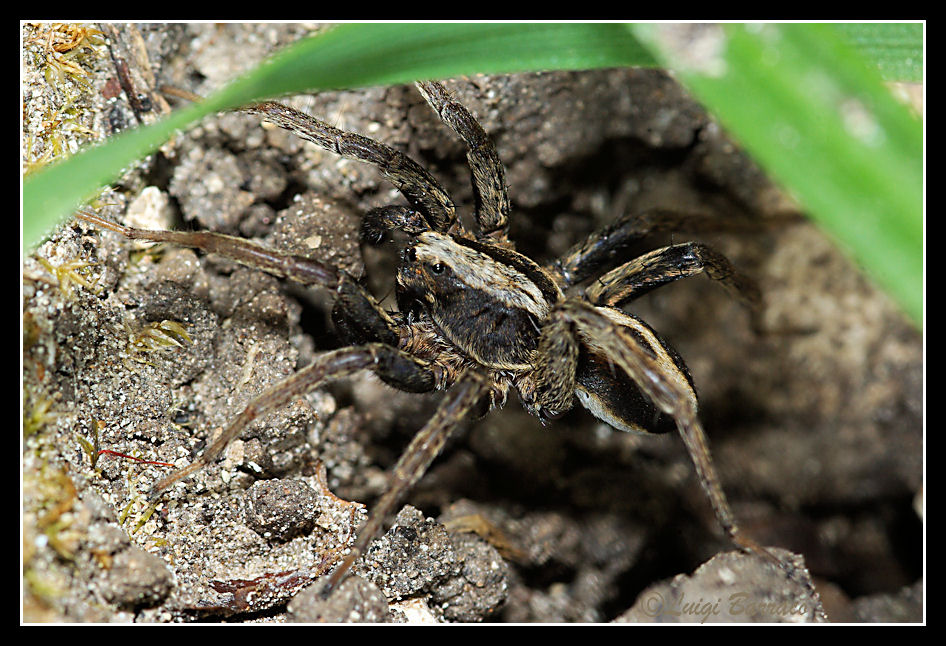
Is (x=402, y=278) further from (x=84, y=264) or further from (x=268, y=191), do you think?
(x=84, y=264)

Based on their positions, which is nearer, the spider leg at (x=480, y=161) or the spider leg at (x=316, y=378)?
the spider leg at (x=316, y=378)

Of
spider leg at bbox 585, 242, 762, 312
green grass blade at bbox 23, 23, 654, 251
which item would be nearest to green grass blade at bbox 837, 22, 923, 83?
green grass blade at bbox 23, 23, 654, 251

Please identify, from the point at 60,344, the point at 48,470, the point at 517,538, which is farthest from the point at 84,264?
the point at 517,538

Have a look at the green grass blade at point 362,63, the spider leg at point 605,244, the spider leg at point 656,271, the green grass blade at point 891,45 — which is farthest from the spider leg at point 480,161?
the green grass blade at point 891,45

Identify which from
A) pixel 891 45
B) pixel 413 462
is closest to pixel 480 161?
pixel 413 462

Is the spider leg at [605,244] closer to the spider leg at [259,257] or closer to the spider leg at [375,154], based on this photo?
the spider leg at [375,154]

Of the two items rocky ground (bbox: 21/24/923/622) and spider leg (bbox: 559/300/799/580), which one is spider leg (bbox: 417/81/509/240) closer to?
rocky ground (bbox: 21/24/923/622)
